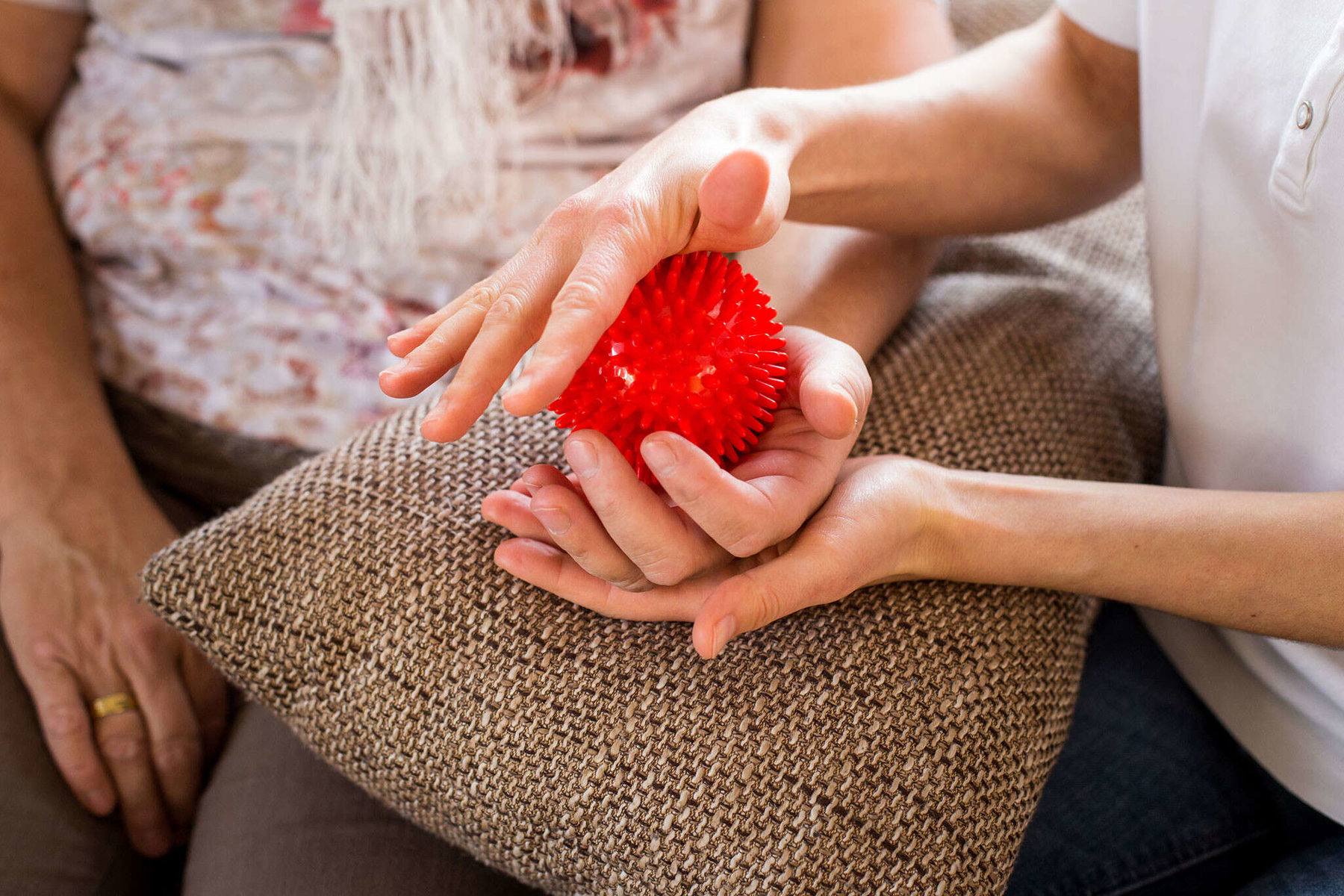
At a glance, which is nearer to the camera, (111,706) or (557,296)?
(557,296)

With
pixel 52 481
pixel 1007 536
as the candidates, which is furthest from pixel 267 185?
pixel 1007 536

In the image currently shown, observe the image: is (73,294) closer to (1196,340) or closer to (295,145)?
(295,145)

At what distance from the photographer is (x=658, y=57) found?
0.76m

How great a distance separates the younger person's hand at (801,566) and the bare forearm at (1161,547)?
22 millimetres

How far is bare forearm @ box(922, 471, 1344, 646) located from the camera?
0.45 metres

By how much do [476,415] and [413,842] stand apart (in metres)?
0.38

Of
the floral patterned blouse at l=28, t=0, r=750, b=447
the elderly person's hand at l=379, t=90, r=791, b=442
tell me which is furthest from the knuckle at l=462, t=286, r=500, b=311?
the floral patterned blouse at l=28, t=0, r=750, b=447

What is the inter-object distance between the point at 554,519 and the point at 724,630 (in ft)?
0.33

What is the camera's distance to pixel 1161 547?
0.47m

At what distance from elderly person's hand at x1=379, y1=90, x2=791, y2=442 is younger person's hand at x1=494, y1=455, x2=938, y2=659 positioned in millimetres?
131

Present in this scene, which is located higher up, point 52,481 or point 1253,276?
point 1253,276

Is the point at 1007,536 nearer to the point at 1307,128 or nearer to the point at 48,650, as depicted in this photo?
the point at 1307,128

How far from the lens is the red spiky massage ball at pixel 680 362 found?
0.37 metres

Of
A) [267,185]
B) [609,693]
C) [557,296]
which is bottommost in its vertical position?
[609,693]
